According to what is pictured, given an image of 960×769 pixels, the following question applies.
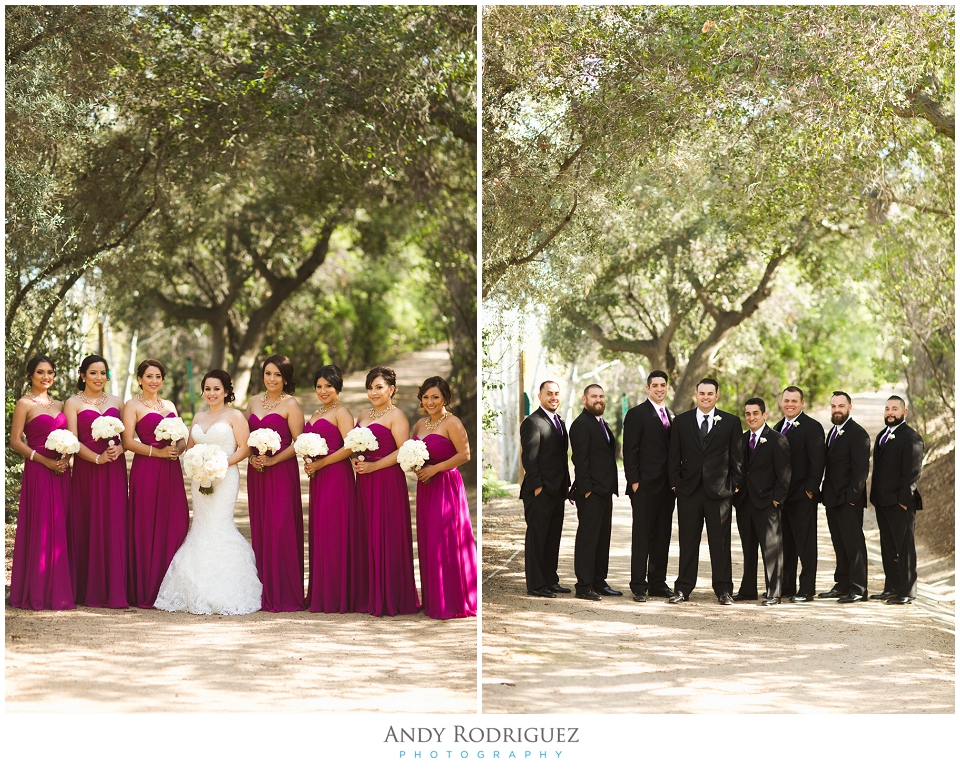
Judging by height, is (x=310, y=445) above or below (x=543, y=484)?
above

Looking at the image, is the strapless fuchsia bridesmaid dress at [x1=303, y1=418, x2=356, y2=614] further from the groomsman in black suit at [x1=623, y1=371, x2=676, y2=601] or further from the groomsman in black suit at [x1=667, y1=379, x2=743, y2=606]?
the groomsman in black suit at [x1=667, y1=379, x2=743, y2=606]

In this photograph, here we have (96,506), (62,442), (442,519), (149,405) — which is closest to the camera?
A: (62,442)

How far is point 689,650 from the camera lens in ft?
17.2

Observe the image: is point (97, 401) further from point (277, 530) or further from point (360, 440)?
point (360, 440)

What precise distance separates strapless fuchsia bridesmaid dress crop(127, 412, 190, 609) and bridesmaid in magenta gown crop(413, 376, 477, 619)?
4.88 feet

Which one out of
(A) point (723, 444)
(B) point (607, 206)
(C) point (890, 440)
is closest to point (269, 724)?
(A) point (723, 444)

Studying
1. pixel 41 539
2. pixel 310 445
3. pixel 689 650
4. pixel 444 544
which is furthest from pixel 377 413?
pixel 689 650

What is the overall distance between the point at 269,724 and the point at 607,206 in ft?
11.9

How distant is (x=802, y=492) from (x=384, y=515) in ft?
8.48

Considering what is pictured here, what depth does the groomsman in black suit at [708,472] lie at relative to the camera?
18.8 feet

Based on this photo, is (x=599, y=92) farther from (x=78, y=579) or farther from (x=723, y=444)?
(x=78, y=579)

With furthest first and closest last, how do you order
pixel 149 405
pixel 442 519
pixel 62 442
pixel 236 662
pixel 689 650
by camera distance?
pixel 149 405 → pixel 442 519 → pixel 62 442 → pixel 689 650 → pixel 236 662

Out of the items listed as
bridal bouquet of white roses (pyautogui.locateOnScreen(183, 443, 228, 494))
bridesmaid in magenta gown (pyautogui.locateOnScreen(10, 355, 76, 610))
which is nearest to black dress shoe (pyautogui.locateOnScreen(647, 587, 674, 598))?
bridal bouquet of white roses (pyautogui.locateOnScreen(183, 443, 228, 494))

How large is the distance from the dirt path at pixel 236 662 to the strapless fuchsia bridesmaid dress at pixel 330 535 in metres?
0.11
